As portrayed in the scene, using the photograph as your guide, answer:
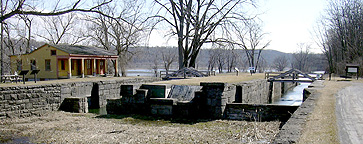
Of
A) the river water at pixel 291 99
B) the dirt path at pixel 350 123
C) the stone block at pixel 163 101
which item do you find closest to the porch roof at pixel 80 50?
the stone block at pixel 163 101

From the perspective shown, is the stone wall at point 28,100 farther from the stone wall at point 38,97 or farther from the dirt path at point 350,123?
the dirt path at point 350,123

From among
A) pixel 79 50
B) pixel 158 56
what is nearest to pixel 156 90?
pixel 79 50

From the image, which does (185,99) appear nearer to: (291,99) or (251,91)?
(251,91)

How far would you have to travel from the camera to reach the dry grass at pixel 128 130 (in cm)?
864

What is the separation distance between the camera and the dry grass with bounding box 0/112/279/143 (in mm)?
8641

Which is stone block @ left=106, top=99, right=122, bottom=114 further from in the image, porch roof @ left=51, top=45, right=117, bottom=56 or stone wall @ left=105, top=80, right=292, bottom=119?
porch roof @ left=51, top=45, right=117, bottom=56

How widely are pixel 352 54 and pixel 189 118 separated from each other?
3248 centimetres

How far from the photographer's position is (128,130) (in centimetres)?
995

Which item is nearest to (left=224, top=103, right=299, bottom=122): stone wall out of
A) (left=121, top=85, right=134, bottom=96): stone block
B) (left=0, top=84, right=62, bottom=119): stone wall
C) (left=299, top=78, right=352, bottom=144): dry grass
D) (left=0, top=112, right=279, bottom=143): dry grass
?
(left=0, top=112, right=279, bottom=143): dry grass

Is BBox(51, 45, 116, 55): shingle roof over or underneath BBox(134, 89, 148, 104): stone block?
over

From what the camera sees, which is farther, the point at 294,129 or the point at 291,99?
the point at 291,99

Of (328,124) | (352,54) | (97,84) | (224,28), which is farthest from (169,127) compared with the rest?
(352,54)

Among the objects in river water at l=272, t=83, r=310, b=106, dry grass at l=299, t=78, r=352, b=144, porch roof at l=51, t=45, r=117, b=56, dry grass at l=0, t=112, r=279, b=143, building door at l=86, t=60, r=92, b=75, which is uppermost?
porch roof at l=51, t=45, r=117, b=56


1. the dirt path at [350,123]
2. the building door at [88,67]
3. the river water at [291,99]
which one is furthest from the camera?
the building door at [88,67]
